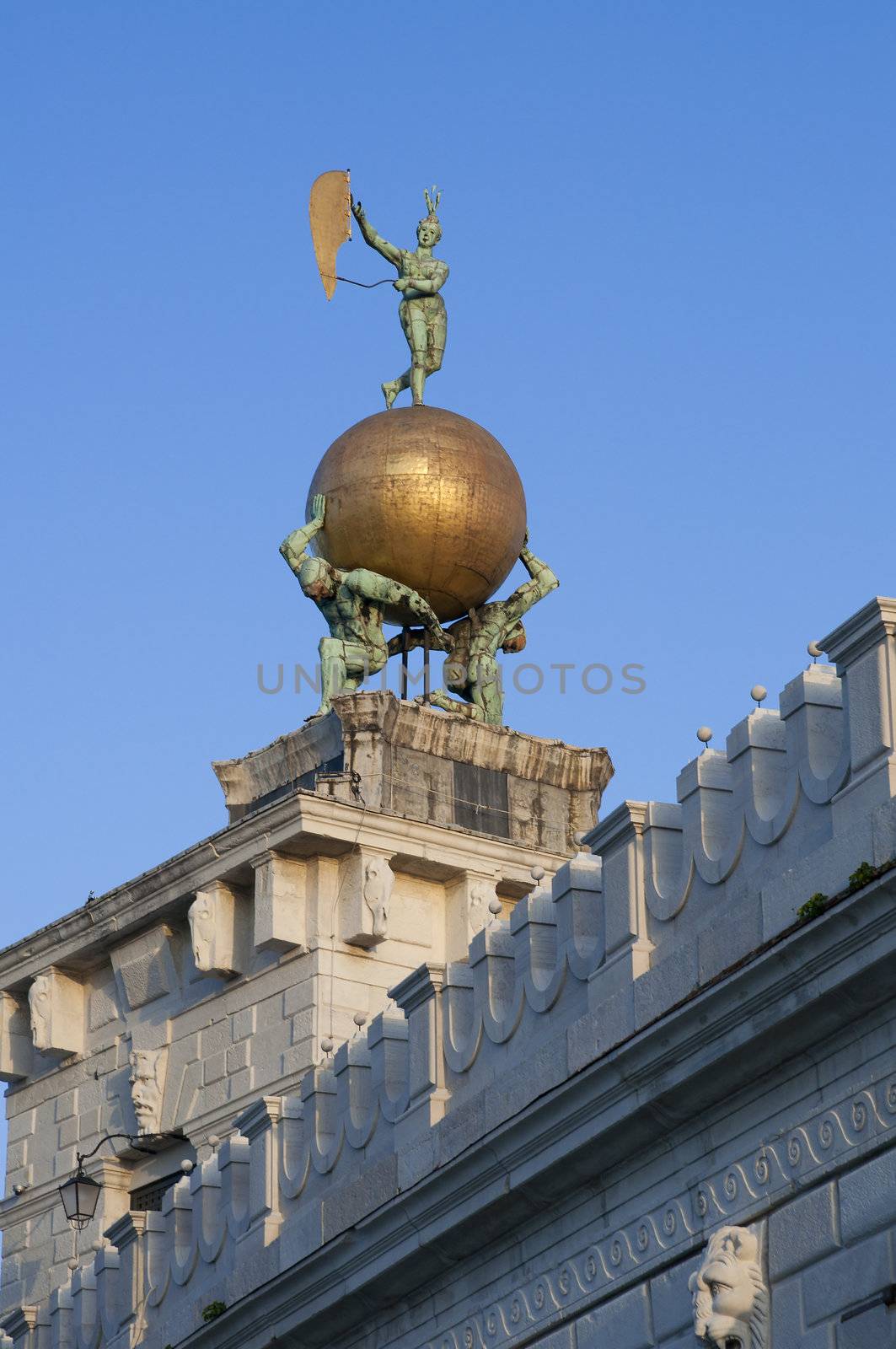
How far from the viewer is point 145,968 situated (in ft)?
106

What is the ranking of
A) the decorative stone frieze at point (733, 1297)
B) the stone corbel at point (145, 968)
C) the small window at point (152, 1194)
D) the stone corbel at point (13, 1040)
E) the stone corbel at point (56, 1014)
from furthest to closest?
the stone corbel at point (13, 1040)
the stone corbel at point (56, 1014)
the stone corbel at point (145, 968)
the small window at point (152, 1194)
the decorative stone frieze at point (733, 1297)

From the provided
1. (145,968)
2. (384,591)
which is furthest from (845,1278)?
(384,591)

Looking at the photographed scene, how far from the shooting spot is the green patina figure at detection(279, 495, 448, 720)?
33.8m

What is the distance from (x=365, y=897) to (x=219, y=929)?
1853 mm

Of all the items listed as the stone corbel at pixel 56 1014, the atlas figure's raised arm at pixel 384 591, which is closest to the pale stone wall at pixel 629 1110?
the stone corbel at pixel 56 1014

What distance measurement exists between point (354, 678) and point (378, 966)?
5001 mm

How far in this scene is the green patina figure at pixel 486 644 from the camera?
34.2 metres

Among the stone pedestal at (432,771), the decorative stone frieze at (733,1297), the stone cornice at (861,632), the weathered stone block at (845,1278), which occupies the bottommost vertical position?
the weathered stone block at (845,1278)

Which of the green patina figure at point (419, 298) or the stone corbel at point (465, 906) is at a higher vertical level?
the green patina figure at point (419, 298)

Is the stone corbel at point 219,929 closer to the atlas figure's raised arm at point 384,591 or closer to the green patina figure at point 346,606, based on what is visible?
the green patina figure at point 346,606

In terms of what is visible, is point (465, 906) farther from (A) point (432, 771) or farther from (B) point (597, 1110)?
(B) point (597, 1110)

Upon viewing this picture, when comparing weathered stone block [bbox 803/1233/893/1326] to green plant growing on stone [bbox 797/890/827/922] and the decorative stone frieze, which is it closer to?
Answer: the decorative stone frieze

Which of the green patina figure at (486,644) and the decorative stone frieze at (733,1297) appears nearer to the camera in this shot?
the decorative stone frieze at (733,1297)

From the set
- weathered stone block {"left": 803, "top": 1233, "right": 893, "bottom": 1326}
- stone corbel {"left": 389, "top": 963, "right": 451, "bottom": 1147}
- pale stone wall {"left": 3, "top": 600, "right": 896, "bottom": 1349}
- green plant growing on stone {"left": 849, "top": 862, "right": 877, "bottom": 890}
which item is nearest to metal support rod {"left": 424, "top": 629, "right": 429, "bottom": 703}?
pale stone wall {"left": 3, "top": 600, "right": 896, "bottom": 1349}
